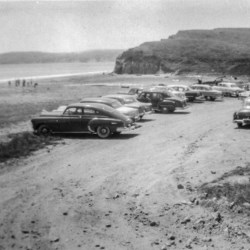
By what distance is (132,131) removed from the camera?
18688 mm

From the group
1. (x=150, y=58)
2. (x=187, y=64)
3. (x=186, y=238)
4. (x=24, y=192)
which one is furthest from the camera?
(x=150, y=58)

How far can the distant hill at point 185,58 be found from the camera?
95812mm

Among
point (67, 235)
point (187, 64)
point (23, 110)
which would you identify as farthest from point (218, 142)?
point (187, 64)

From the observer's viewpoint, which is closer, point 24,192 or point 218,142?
point 24,192

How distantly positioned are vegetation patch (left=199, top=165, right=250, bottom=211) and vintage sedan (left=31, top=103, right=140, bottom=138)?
23.5 feet

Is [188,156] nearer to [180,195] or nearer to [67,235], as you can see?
[180,195]

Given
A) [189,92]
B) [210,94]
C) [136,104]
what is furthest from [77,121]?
[210,94]

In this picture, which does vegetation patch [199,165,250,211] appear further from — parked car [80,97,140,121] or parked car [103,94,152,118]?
parked car [103,94,152,118]

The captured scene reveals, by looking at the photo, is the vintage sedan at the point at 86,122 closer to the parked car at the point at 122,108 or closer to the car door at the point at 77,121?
the car door at the point at 77,121

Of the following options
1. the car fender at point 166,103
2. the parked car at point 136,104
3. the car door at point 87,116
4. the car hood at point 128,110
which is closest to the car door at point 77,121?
the car door at point 87,116

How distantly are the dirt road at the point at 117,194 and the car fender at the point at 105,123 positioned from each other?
0.68m

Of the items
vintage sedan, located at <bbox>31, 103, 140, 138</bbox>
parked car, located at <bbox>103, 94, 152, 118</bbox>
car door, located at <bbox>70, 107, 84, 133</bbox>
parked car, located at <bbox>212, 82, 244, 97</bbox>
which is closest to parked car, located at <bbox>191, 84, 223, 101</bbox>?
parked car, located at <bbox>212, 82, 244, 97</bbox>

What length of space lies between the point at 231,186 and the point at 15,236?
15.3 feet

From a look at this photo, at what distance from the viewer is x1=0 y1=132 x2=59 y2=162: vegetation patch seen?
13.9 metres
